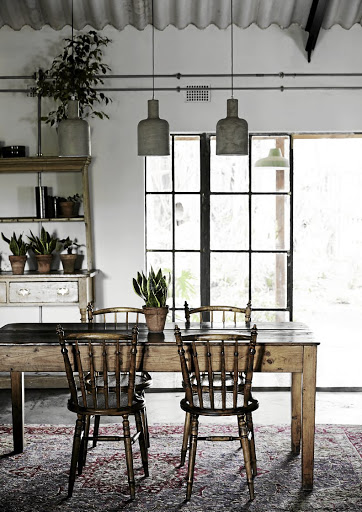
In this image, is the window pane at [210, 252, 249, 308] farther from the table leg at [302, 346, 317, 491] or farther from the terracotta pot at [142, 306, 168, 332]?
the table leg at [302, 346, 317, 491]

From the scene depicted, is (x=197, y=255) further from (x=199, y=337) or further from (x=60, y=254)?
(x=199, y=337)

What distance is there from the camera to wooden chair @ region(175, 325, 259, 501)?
3688 millimetres

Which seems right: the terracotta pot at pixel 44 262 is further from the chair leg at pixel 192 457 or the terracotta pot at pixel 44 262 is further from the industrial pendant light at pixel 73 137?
the chair leg at pixel 192 457

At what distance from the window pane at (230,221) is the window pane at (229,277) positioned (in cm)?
11

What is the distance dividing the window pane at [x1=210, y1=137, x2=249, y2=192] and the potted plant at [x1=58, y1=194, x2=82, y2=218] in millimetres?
1292

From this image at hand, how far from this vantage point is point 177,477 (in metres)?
4.09

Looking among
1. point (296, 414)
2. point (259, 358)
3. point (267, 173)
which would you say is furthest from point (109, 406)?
point (267, 173)

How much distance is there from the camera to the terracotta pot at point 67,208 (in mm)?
6449

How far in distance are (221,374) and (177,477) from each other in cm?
81

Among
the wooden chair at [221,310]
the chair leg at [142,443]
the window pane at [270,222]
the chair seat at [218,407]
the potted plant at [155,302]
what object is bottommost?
the chair leg at [142,443]

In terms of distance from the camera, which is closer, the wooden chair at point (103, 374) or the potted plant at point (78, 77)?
the wooden chair at point (103, 374)

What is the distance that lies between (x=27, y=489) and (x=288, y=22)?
4677mm

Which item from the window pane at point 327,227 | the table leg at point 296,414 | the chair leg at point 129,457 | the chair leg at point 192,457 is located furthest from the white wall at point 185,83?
the window pane at point 327,227

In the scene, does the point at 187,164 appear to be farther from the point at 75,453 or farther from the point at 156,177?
the point at 75,453
